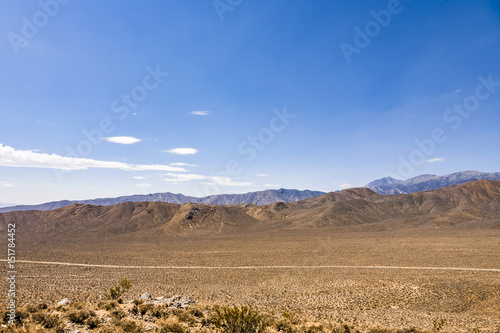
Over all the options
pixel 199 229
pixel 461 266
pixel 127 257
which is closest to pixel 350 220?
pixel 199 229

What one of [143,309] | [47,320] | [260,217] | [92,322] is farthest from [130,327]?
[260,217]

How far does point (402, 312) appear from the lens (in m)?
16.8

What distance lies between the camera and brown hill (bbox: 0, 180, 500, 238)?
8362 cm

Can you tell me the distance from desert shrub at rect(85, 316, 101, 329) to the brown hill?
69318 mm

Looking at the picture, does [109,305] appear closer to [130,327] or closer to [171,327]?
[130,327]

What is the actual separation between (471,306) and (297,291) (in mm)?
11239

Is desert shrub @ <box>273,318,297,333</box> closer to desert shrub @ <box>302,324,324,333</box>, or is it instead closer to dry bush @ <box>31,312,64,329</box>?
desert shrub @ <box>302,324,324,333</box>

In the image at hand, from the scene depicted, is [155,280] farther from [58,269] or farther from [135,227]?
[135,227]

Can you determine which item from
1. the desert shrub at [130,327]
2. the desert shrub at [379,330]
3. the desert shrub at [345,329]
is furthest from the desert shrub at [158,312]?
the desert shrub at [379,330]

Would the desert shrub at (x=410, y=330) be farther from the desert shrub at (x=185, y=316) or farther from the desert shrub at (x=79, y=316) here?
the desert shrub at (x=79, y=316)

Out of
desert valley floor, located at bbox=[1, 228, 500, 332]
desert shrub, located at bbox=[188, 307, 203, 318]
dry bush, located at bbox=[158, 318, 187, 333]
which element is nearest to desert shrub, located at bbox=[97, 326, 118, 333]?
dry bush, located at bbox=[158, 318, 187, 333]

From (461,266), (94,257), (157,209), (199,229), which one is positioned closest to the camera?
(461,266)

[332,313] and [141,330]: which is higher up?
[141,330]

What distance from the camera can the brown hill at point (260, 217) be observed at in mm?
83625
